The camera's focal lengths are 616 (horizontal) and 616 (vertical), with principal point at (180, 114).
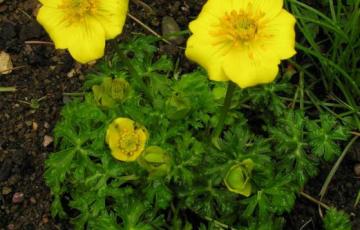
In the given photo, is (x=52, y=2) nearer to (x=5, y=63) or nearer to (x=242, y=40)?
(x=242, y=40)

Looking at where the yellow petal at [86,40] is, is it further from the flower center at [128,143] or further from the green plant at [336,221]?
the green plant at [336,221]

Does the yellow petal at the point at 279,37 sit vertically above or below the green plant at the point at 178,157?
above

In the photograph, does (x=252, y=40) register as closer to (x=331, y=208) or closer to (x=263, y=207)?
(x=263, y=207)

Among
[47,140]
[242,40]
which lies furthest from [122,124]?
[47,140]

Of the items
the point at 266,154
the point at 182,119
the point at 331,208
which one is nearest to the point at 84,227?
the point at 182,119

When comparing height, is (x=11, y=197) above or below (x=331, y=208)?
below

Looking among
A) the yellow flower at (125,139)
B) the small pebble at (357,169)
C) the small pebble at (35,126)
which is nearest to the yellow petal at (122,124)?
the yellow flower at (125,139)
